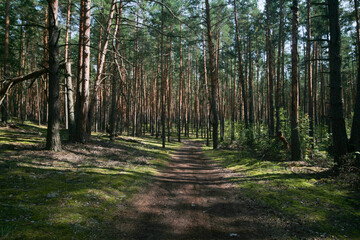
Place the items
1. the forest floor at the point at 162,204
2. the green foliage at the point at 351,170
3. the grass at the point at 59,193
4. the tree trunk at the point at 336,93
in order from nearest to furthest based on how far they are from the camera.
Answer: the grass at the point at 59,193 < the forest floor at the point at 162,204 < the green foliage at the point at 351,170 < the tree trunk at the point at 336,93

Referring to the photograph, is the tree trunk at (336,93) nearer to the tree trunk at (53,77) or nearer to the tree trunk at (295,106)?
the tree trunk at (295,106)

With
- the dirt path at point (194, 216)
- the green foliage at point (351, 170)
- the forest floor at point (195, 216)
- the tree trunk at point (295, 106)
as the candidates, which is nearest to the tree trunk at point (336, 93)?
the green foliage at point (351, 170)

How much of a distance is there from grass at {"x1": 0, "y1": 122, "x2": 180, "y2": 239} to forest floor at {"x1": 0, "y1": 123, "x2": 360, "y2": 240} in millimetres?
19

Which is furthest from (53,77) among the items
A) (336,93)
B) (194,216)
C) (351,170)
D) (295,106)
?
(351,170)

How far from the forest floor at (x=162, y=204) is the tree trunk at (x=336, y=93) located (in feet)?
4.11

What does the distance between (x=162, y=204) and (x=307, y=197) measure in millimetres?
4256

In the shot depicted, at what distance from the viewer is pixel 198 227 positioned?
14.7 ft

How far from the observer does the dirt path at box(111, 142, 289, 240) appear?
417cm

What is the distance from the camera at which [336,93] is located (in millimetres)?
7426

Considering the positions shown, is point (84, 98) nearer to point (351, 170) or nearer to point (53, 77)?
point (53, 77)

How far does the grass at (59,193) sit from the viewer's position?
3.79 meters

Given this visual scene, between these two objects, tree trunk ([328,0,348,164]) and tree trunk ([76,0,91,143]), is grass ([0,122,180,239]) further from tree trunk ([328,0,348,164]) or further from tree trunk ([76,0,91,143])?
tree trunk ([328,0,348,164])

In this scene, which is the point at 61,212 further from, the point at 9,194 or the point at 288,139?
the point at 288,139

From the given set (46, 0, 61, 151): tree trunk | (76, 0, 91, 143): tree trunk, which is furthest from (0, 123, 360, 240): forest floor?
(76, 0, 91, 143): tree trunk
